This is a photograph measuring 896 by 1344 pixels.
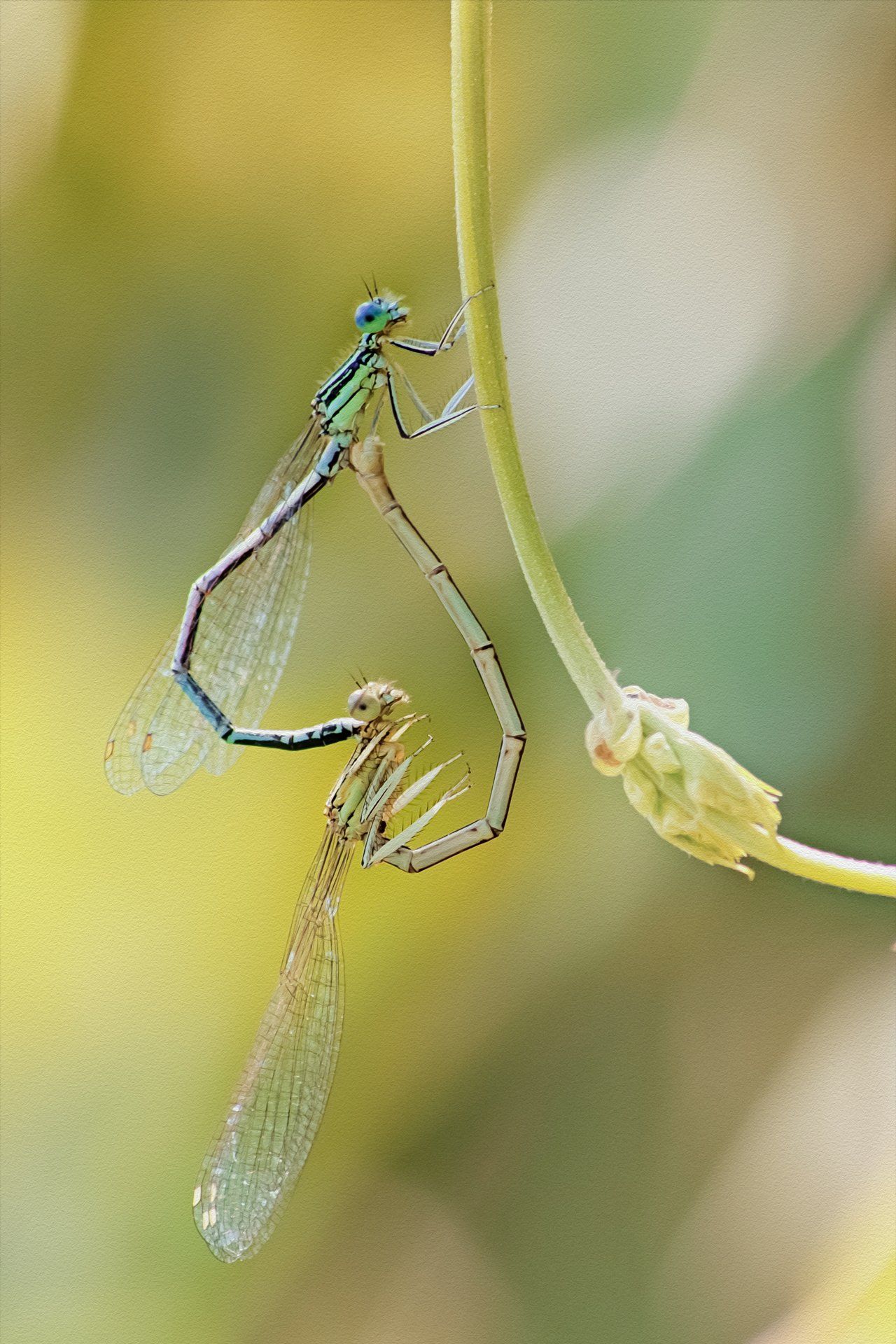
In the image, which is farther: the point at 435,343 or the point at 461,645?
the point at 461,645

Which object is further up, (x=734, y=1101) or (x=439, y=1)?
(x=439, y=1)

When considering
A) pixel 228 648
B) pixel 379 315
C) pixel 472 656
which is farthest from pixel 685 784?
pixel 228 648

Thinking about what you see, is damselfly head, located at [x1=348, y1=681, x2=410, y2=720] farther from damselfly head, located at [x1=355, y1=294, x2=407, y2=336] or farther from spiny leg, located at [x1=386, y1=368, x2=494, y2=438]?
damselfly head, located at [x1=355, y1=294, x2=407, y2=336]

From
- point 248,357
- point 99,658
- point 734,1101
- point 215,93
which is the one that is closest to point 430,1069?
point 734,1101

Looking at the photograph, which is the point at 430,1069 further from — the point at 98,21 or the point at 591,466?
the point at 98,21

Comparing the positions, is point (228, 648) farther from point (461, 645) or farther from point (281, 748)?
point (461, 645)

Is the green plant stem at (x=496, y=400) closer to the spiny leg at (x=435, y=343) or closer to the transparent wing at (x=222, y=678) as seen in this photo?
the spiny leg at (x=435, y=343)
